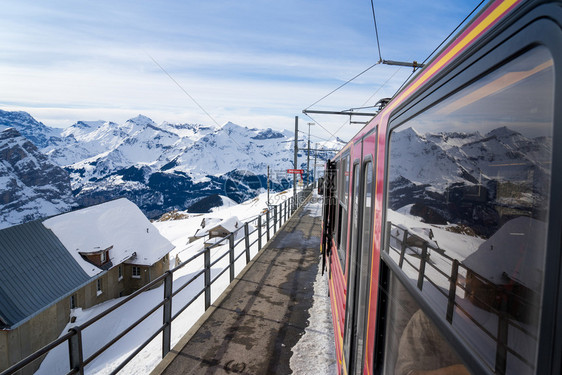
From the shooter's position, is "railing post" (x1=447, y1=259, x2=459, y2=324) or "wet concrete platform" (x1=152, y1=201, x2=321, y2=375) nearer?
"railing post" (x1=447, y1=259, x2=459, y2=324)

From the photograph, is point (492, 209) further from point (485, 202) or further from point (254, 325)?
point (254, 325)

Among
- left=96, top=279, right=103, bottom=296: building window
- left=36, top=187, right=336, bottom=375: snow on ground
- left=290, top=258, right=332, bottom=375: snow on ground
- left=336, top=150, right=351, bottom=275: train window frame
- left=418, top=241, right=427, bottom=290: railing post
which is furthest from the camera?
left=96, top=279, right=103, bottom=296: building window

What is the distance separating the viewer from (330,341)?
5.11m

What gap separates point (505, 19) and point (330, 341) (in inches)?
199

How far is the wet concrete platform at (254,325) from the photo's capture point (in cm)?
435

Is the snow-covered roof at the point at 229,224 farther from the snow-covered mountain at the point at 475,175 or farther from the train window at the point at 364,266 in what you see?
the snow-covered mountain at the point at 475,175

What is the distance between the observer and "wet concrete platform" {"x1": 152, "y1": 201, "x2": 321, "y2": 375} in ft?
14.3

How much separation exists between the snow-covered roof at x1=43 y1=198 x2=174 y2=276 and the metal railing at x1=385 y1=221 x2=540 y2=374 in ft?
98.6

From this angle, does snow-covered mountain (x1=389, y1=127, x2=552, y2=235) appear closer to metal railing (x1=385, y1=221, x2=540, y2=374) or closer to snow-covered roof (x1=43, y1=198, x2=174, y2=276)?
metal railing (x1=385, y1=221, x2=540, y2=374)

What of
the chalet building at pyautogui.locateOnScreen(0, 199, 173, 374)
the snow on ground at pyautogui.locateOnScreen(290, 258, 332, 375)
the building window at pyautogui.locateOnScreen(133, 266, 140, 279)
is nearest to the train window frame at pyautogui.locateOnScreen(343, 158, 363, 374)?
the snow on ground at pyautogui.locateOnScreen(290, 258, 332, 375)

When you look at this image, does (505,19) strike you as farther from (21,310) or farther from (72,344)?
(21,310)

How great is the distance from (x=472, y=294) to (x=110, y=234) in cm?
3405

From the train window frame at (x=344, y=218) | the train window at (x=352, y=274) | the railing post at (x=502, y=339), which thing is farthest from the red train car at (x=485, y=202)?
the train window frame at (x=344, y=218)

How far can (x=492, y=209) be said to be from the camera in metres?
0.88
